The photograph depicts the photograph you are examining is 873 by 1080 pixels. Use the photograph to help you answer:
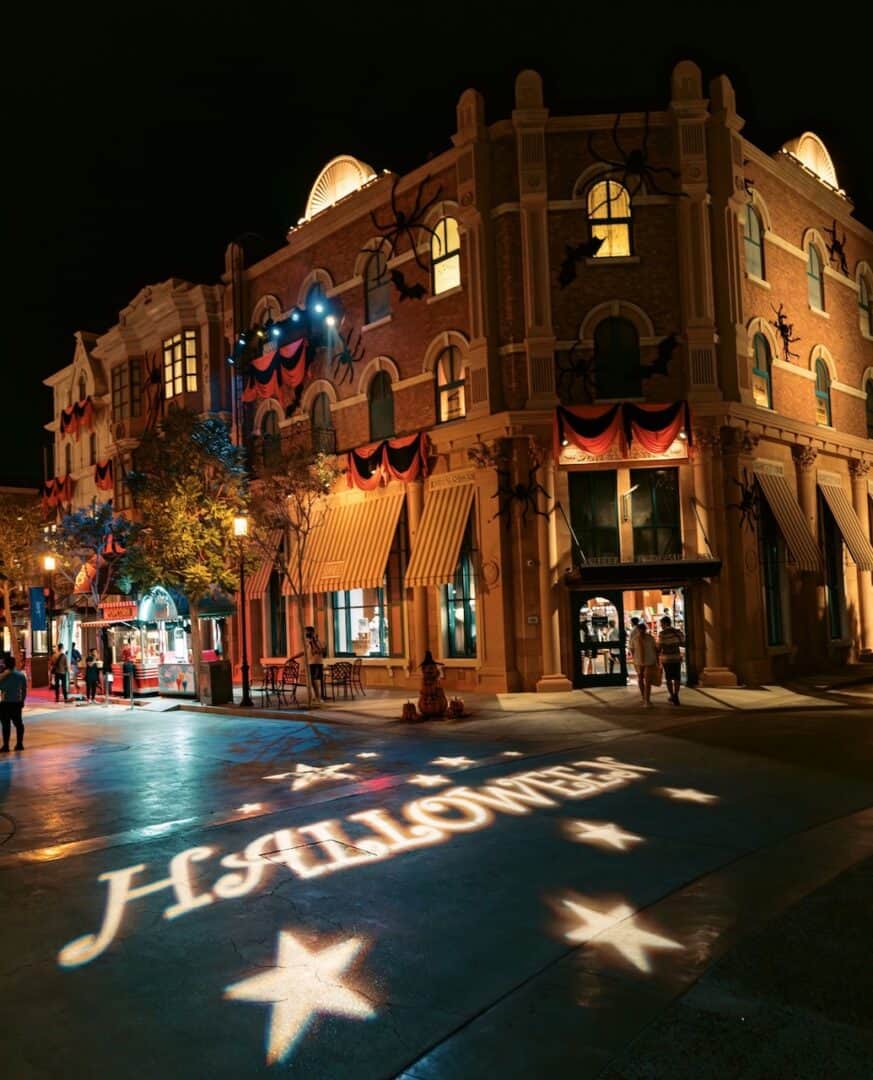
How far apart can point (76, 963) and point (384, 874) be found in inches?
100

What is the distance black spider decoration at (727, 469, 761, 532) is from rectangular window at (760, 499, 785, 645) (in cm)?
114

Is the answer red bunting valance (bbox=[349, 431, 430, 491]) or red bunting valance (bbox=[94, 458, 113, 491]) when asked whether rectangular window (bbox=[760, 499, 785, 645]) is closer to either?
red bunting valance (bbox=[349, 431, 430, 491])

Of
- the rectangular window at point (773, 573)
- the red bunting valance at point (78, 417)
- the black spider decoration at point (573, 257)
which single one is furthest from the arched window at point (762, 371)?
the red bunting valance at point (78, 417)

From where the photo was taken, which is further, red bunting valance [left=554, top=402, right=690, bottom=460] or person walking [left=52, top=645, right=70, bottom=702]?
person walking [left=52, top=645, right=70, bottom=702]

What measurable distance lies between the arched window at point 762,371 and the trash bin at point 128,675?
1854cm

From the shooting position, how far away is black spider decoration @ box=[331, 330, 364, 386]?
26467mm

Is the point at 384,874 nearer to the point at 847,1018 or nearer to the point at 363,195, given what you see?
the point at 847,1018

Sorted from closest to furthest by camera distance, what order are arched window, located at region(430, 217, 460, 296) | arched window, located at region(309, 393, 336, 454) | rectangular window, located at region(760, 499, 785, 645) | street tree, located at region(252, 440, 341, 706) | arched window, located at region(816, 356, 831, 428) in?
street tree, located at region(252, 440, 341, 706), rectangular window, located at region(760, 499, 785, 645), arched window, located at region(430, 217, 460, 296), arched window, located at region(816, 356, 831, 428), arched window, located at region(309, 393, 336, 454)

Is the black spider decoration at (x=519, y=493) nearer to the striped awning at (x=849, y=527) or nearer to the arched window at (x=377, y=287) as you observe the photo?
the arched window at (x=377, y=287)

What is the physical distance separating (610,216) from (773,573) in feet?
33.3

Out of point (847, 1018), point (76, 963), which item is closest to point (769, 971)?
point (847, 1018)

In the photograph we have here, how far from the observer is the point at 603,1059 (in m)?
4.27

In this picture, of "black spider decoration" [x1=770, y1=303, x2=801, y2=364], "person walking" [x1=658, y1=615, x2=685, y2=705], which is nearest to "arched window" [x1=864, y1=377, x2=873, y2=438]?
"black spider decoration" [x1=770, y1=303, x2=801, y2=364]

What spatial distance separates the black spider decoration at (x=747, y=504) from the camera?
21.6 m
